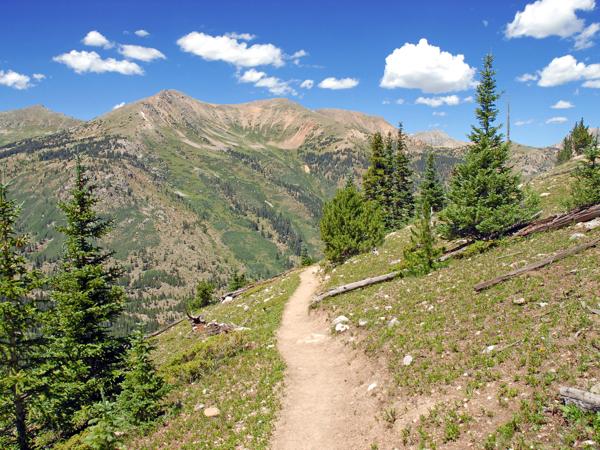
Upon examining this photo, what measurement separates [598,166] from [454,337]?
24.7 m

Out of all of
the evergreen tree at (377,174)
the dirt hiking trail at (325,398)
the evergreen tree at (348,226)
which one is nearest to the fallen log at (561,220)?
the dirt hiking trail at (325,398)

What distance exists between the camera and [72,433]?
20406 mm

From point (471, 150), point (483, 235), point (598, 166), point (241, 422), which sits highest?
point (471, 150)

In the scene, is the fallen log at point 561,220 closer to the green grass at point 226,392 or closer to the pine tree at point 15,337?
the green grass at point 226,392

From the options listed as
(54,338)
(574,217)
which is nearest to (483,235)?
→ (574,217)

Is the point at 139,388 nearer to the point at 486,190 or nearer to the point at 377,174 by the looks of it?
the point at 486,190

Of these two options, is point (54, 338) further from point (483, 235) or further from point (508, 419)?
point (483, 235)

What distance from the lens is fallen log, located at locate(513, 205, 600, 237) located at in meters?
24.8

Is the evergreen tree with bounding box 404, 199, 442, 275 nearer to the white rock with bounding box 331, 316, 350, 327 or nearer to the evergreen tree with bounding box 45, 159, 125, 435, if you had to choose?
the white rock with bounding box 331, 316, 350, 327

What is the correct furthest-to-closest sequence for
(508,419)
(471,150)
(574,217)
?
(471,150) → (574,217) → (508,419)

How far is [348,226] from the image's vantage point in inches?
1667

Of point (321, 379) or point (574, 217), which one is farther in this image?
point (574, 217)

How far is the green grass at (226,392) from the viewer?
1480 centimetres

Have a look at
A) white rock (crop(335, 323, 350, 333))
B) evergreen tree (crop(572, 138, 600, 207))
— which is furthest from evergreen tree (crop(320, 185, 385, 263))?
evergreen tree (crop(572, 138, 600, 207))
